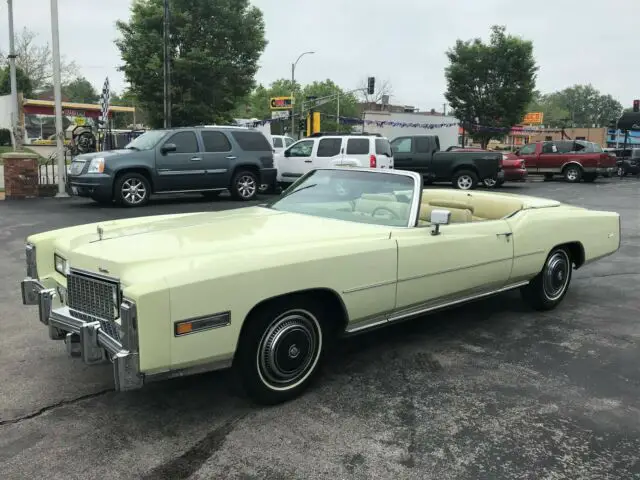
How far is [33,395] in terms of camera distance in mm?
3576

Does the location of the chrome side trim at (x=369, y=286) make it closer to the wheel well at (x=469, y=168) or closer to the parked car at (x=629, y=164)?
the wheel well at (x=469, y=168)

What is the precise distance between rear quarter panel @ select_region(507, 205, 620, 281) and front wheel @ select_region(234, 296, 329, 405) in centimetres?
218

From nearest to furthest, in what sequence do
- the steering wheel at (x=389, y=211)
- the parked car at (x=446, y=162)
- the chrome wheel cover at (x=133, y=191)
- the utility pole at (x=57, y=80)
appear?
the steering wheel at (x=389, y=211) < the chrome wheel cover at (x=133, y=191) < the utility pole at (x=57, y=80) < the parked car at (x=446, y=162)

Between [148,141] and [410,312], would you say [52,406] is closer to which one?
[410,312]

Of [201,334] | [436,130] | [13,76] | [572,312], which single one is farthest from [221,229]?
[436,130]

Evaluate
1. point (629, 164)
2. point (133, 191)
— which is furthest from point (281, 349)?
point (629, 164)

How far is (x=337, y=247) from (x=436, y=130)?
47579 millimetres

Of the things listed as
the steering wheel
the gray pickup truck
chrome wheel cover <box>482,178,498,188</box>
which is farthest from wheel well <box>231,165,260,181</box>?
the steering wheel

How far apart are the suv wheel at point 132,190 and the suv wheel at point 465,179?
11033 mm

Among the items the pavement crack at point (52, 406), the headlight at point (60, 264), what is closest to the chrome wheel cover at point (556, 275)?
the pavement crack at point (52, 406)

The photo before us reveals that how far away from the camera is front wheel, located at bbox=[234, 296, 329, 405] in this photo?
3.23 m

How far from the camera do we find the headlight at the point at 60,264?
12.0ft

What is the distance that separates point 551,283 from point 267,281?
3.38m

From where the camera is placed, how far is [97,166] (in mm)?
12250
